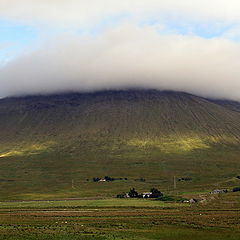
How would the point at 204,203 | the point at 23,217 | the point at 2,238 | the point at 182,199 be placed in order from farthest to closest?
1. the point at 182,199
2. the point at 204,203
3. the point at 23,217
4. the point at 2,238

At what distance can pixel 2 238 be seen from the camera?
64.1 meters

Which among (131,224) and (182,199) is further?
(182,199)

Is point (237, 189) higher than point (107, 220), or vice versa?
point (107, 220)

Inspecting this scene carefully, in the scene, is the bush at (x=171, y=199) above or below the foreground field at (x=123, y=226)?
below

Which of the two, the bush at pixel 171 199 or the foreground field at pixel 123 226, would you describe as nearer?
the foreground field at pixel 123 226

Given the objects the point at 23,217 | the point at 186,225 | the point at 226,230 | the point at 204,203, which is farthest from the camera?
the point at 204,203

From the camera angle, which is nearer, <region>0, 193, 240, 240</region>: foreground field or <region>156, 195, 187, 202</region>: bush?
<region>0, 193, 240, 240</region>: foreground field

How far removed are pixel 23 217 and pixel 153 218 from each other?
95.9 ft

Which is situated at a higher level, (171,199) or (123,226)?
(123,226)

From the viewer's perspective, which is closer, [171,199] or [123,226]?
[123,226]

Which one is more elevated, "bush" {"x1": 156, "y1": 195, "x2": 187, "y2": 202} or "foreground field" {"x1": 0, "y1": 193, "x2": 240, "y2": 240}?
"foreground field" {"x1": 0, "y1": 193, "x2": 240, "y2": 240}

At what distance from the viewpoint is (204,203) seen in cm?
12912

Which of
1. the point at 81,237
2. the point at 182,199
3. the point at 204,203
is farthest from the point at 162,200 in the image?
the point at 81,237

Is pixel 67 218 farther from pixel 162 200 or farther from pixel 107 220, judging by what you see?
pixel 162 200
